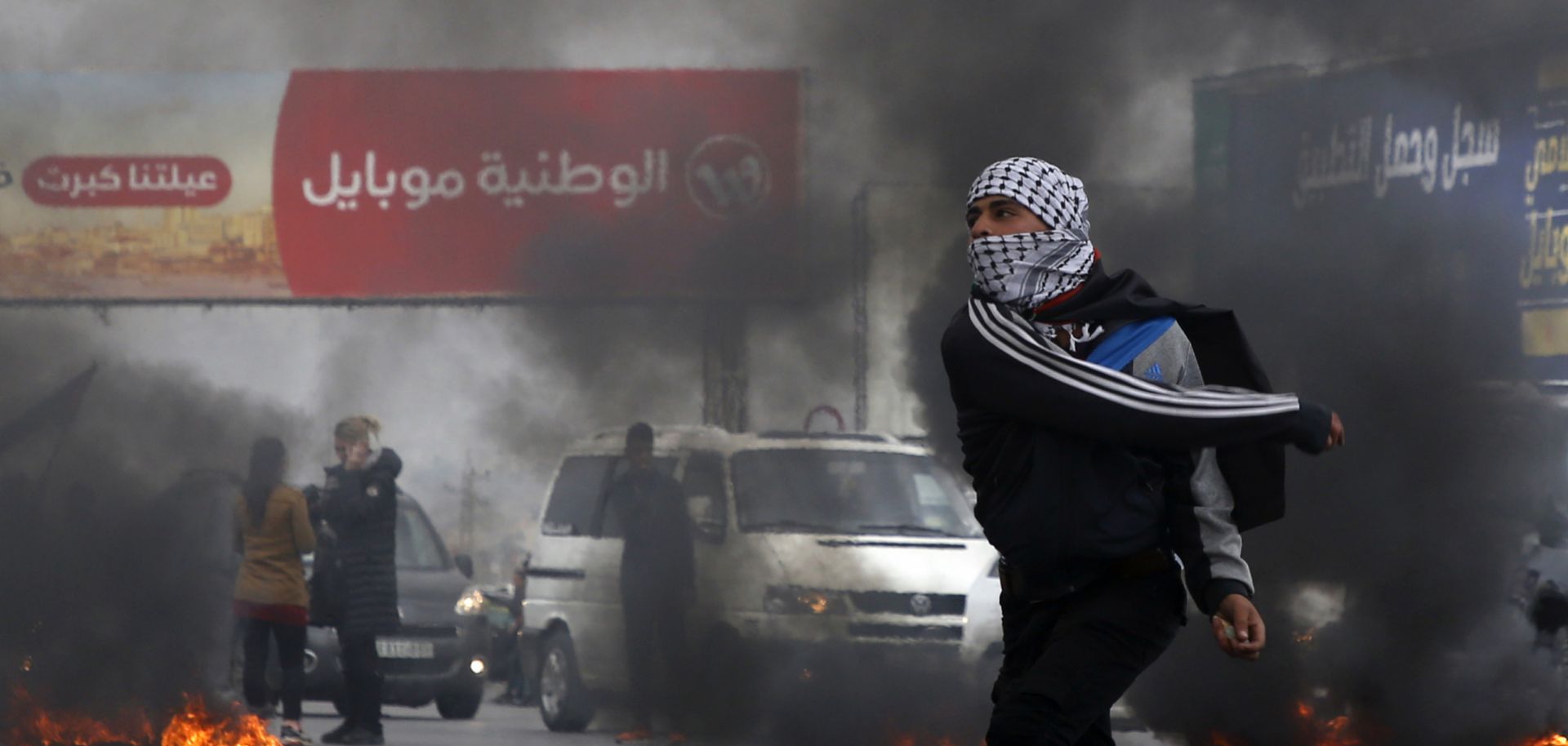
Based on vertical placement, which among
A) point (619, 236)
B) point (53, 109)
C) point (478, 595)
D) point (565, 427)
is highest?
point (53, 109)

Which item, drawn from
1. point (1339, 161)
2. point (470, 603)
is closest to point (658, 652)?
point (470, 603)

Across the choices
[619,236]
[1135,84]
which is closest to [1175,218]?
[1135,84]

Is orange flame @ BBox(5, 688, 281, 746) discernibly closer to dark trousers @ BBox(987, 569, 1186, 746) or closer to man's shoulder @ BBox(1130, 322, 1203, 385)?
dark trousers @ BBox(987, 569, 1186, 746)

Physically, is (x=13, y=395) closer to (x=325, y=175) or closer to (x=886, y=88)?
(x=325, y=175)

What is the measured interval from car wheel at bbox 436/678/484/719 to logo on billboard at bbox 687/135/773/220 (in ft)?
7.98

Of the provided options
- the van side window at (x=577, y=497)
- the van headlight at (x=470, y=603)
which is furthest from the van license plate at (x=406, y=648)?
the van side window at (x=577, y=497)

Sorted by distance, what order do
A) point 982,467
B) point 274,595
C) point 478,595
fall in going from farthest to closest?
point 478,595 → point 274,595 → point 982,467

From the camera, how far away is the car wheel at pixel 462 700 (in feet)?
27.5

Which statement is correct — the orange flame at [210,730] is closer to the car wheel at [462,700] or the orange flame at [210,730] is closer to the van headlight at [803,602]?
the car wheel at [462,700]

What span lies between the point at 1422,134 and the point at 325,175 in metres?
5.21

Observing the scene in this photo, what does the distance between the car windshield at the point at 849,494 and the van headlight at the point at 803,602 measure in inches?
11.4

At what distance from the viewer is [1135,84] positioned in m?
8.81

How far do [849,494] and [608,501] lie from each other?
3.67 feet

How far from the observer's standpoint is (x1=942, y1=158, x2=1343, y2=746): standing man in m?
2.84
